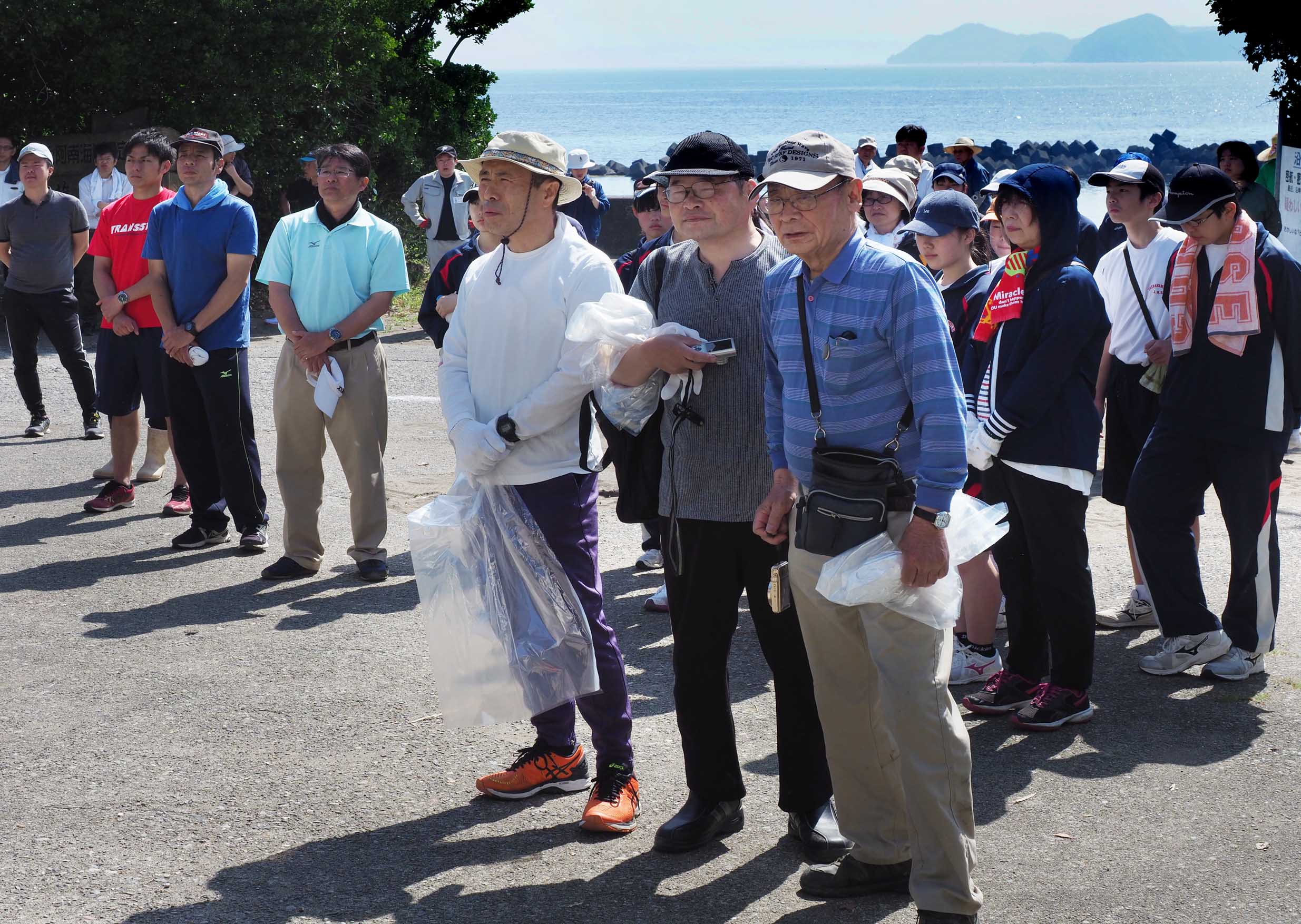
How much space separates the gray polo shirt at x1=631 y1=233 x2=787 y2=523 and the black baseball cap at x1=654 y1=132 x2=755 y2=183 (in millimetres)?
293

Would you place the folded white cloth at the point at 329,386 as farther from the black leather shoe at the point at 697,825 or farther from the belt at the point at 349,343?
the black leather shoe at the point at 697,825

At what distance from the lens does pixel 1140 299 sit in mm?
5945

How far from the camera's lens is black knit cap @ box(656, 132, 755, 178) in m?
3.65

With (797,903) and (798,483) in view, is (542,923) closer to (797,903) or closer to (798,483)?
(797,903)

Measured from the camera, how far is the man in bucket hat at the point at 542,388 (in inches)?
161

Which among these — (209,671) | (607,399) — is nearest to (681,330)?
(607,399)

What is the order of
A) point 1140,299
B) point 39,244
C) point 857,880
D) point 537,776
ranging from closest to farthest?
point 857,880
point 537,776
point 1140,299
point 39,244

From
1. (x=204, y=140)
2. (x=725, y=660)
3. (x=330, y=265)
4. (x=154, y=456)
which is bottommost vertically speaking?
(x=154, y=456)

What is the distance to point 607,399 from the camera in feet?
12.8

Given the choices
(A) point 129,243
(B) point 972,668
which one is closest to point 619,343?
(B) point 972,668

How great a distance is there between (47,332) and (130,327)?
2182 mm

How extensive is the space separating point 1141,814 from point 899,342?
188 cm

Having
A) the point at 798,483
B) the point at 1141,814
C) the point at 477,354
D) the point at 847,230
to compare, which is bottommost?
the point at 1141,814

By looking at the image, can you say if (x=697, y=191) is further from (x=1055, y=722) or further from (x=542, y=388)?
(x=1055, y=722)
